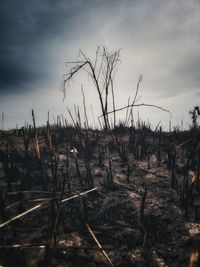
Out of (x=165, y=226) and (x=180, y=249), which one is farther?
(x=165, y=226)

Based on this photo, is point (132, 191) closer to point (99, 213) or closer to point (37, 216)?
point (99, 213)

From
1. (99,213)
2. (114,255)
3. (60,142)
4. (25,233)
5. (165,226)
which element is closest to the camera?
(114,255)

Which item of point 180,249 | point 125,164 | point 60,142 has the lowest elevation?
point 180,249

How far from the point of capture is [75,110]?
4.02m

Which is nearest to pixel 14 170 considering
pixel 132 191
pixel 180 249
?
pixel 132 191

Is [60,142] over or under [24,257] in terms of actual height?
over

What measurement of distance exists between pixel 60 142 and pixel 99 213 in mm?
2774

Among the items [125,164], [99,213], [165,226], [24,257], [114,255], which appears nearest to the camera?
[24,257]

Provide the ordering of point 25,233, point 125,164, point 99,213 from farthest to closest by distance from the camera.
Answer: point 125,164 < point 99,213 < point 25,233

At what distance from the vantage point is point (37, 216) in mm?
2195

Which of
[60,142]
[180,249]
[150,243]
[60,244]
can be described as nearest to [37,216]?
[60,244]

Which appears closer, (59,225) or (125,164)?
(59,225)

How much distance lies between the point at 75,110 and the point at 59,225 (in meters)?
2.28

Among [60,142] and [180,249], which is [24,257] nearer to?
[180,249]
